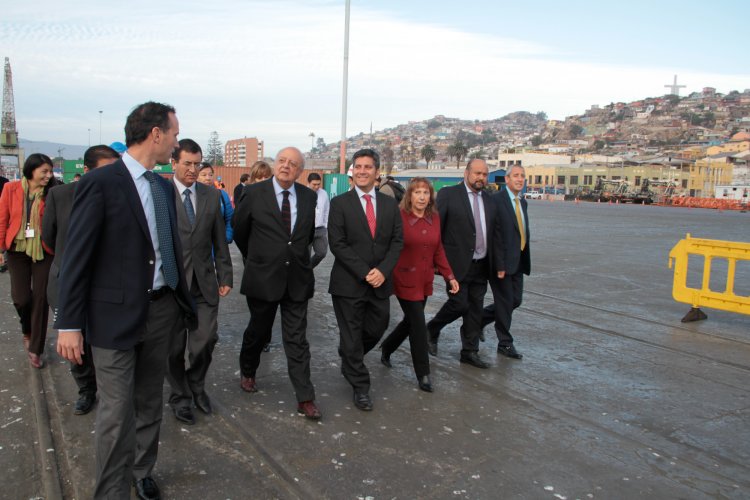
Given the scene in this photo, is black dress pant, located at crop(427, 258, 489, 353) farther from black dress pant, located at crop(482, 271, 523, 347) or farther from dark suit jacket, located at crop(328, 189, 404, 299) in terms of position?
dark suit jacket, located at crop(328, 189, 404, 299)

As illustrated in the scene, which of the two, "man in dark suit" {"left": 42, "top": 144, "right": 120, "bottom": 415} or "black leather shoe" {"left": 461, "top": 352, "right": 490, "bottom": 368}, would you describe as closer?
"man in dark suit" {"left": 42, "top": 144, "right": 120, "bottom": 415}

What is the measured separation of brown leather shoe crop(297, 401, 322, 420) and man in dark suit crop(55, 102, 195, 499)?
1457 mm

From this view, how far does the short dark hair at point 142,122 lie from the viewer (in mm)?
2896

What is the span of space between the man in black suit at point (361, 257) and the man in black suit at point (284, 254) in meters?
0.24

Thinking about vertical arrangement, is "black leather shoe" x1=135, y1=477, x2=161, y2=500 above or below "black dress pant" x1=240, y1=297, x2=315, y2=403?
below

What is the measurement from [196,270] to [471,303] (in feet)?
8.78

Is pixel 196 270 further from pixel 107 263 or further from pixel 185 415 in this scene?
pixel 107 263

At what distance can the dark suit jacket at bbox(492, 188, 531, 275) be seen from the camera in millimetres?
5730

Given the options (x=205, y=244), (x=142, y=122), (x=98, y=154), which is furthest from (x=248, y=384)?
→ (x=142, y=122)

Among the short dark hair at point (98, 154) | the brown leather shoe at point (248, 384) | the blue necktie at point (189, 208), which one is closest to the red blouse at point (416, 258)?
the brown leather shoe at point (248, 384)

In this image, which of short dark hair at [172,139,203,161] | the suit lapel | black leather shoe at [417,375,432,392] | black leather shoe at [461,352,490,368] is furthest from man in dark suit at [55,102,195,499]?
black leather shoe at [461,352,490,368]

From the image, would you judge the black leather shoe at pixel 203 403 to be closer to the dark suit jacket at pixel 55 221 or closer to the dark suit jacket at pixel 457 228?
the dark suit jacket at pixel 55 221

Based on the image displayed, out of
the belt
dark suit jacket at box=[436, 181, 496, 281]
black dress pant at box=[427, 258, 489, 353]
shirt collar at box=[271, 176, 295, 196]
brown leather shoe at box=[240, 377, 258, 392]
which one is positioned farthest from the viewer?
black dress pant at box=[427, 258, 489, 353]

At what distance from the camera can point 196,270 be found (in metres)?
4.25
